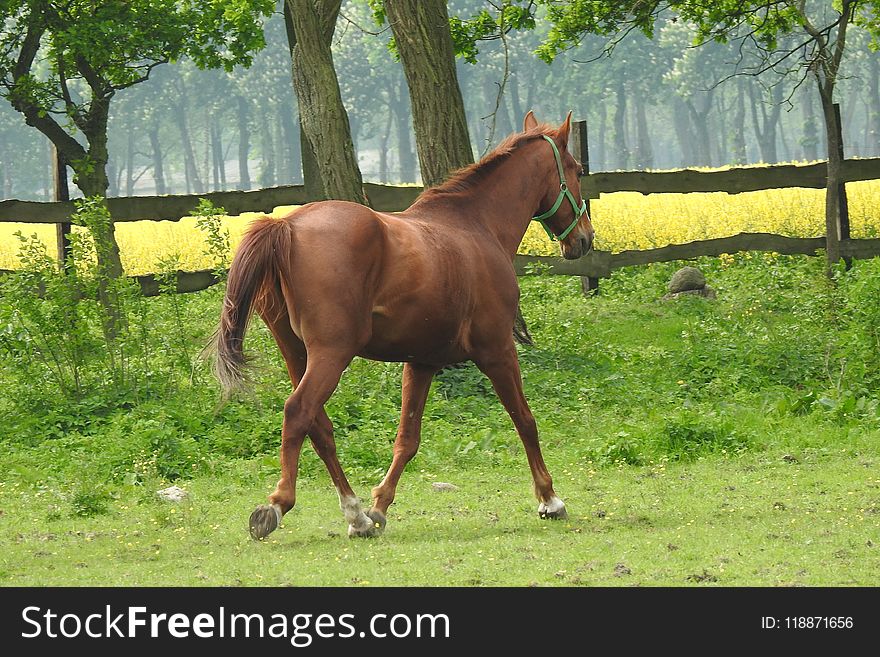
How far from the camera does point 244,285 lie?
6258mm

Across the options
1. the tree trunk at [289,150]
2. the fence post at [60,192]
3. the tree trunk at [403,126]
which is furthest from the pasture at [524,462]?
the tree trunk at [289,150]

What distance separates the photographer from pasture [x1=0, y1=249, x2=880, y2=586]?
19.3ft

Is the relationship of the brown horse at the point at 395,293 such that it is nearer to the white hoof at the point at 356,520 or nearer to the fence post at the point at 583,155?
the white hoof at the point at 356,520

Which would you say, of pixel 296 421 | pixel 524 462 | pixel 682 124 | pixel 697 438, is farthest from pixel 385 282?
pixel 682 124

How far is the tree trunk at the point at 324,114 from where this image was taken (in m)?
12.4

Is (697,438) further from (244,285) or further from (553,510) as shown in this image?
(244,285)

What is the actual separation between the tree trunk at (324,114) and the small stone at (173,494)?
4849 mm

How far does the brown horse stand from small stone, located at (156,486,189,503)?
5.47 ft

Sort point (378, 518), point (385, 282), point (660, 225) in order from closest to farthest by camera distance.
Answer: point (385, 282)
point (378, 518)
point (660, 225)

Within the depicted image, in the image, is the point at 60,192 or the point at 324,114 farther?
the point at 60,192

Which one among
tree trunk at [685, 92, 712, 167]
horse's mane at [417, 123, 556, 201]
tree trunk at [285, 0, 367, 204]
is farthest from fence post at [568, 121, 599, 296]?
tree trunk at [685, 92, 712, 167]

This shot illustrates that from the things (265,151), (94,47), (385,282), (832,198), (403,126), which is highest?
(403,126)

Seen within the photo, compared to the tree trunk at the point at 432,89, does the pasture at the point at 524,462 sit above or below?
below

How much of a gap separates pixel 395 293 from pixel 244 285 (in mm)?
847
